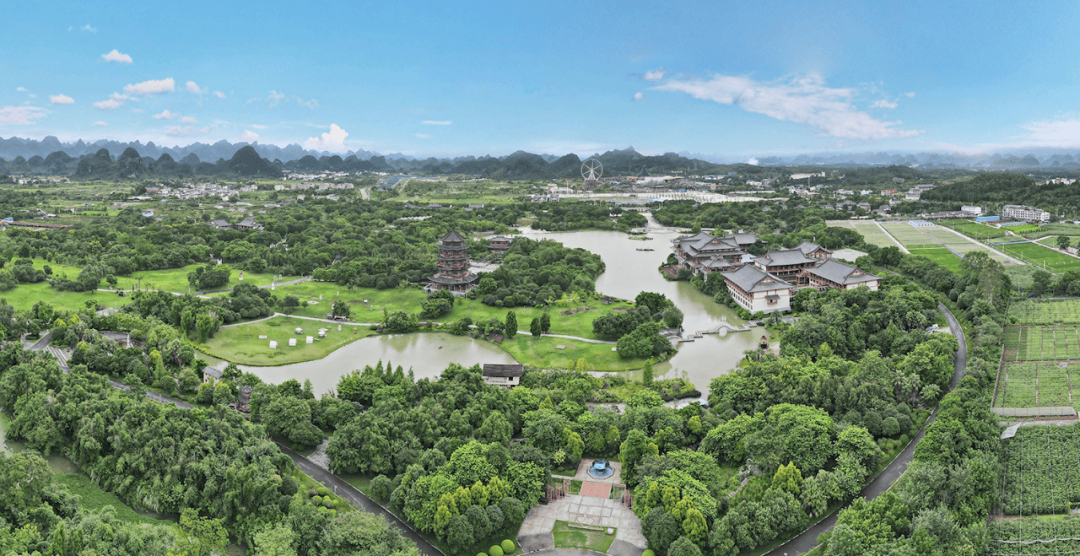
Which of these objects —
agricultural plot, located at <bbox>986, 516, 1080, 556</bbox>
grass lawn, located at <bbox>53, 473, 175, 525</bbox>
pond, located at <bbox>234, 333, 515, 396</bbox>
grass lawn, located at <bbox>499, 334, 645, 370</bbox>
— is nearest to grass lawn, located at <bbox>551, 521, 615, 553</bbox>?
agricultural plot, located at <bbox>986, 516, 1080, 556</bbox>

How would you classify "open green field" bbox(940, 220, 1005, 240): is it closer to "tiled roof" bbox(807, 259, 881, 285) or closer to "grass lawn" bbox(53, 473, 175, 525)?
"tiled roof" bbox(807, 259, 881, 285)

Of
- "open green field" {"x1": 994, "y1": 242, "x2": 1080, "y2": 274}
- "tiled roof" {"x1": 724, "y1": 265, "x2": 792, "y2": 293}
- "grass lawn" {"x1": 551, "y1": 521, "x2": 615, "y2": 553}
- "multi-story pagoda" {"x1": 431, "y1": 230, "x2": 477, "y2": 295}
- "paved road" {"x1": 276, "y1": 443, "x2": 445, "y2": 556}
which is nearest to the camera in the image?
"grass lawn" {"x1": 551, "y1": 521, "x2": 615, "y2": 553}

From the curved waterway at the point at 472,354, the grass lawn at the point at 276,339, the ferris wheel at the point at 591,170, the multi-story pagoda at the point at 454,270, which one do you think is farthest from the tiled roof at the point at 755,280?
the ferris wheel at the point at 591,170

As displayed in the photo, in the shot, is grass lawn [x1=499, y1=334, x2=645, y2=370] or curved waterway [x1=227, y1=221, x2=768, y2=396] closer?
curved waterway [x1=227, y1=221, x2=768, y2=396]

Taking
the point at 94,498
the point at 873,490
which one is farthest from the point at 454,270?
the point at 873,490

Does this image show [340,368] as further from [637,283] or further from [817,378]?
[637,283]

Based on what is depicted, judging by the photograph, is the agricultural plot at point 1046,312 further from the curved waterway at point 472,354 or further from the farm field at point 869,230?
the farm field at point 869,230

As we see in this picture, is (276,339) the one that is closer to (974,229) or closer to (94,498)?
(94,498)
